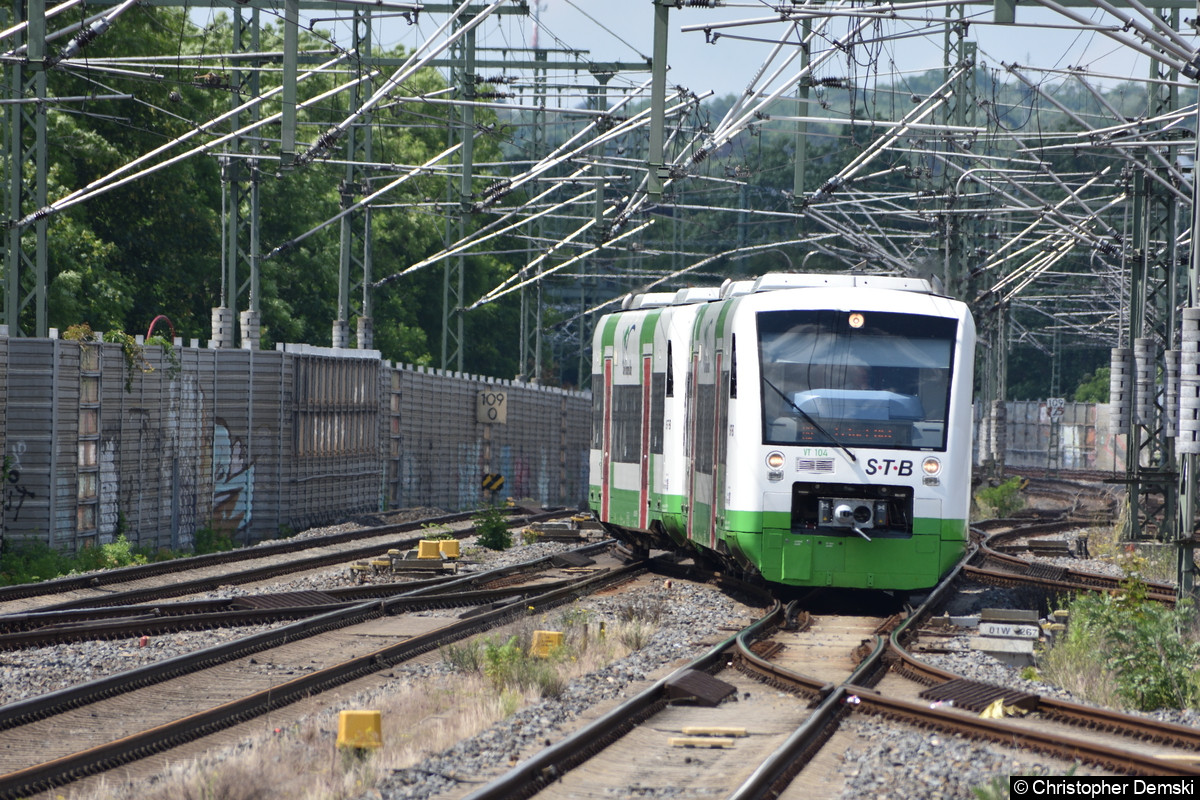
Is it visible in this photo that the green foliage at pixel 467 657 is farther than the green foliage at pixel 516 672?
Yes

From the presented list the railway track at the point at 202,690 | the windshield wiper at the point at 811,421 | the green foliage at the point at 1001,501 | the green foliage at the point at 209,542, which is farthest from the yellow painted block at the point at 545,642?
the green foliage at the point at 1001,501

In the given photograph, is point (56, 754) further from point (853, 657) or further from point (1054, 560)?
point (1054, 560)

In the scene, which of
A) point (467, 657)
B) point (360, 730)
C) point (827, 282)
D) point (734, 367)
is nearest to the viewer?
point (360, 730)

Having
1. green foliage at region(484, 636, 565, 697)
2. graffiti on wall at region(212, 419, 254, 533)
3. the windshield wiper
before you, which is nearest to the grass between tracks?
green foliage at region(484, 636, 565, 697)

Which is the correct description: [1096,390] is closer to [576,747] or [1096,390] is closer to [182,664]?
[182,664]

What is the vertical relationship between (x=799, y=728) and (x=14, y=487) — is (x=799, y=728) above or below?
below

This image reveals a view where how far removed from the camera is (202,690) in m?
11.2

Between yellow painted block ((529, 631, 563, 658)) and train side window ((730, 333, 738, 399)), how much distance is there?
406 cm

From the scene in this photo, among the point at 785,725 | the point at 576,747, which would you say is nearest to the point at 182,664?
the point at 576,747

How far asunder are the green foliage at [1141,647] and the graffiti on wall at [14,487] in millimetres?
13824

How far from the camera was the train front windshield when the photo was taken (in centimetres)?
1541

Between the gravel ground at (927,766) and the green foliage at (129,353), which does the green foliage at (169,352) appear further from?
the gravel ground at (927,766)

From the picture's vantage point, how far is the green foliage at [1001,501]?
1497 inches

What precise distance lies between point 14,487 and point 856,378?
37.8 feet
